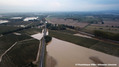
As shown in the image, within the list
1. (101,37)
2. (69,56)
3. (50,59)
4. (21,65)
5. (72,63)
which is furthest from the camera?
(101,37)

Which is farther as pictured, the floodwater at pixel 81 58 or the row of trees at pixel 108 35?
the row of trees at pixel 108 35

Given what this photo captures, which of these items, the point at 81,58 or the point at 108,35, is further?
the point at 108,35

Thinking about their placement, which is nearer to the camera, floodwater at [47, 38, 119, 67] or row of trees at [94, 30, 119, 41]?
floodwater at [47, 38, 119, 67]

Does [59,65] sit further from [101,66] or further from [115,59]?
[115,59]

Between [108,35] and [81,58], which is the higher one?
[108,35]

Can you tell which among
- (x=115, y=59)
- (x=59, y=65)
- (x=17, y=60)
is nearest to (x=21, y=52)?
(x=17, y=60)

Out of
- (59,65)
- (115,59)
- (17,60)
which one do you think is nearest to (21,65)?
(17,60)

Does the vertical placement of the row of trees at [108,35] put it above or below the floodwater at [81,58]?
above

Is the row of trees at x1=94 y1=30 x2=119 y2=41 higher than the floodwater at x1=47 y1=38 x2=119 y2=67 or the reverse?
higher

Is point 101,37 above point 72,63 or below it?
above

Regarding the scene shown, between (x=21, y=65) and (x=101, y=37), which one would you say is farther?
(x=101, y=37)

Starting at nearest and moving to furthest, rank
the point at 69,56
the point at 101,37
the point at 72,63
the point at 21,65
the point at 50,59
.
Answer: the point at 21,65 → the point at 72,63 → the point at 50,59 → the point at 69,56 → the point at 101,37
